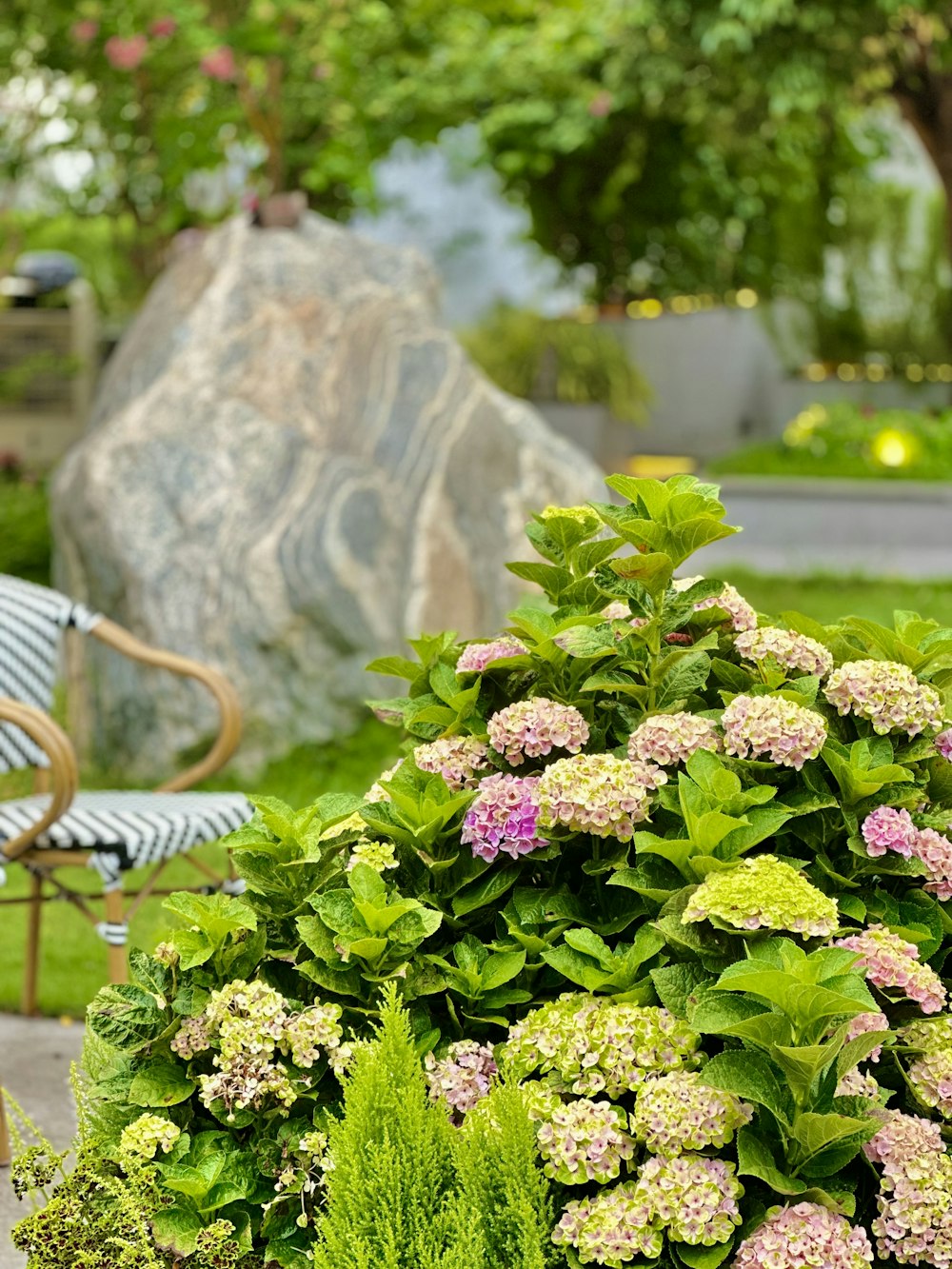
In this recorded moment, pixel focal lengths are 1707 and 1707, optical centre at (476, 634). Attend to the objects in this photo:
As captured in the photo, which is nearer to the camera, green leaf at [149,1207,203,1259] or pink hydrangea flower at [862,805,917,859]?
green leaf at [149,1207,203,1259]

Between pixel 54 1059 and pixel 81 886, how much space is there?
1.60 meters

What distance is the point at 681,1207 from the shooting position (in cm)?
187

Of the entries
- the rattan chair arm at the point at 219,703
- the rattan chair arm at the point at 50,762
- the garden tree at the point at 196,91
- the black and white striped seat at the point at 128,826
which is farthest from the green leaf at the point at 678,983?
the garden tree at the point at 196,91

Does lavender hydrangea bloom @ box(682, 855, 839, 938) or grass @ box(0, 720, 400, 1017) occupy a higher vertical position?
lavender hydrangea bloom @ box(682, 855, 839, 938)

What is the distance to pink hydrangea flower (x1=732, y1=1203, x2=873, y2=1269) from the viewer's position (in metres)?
1.83

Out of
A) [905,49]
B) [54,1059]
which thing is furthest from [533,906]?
[905,49]

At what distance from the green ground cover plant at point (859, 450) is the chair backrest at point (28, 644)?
804 centimetres

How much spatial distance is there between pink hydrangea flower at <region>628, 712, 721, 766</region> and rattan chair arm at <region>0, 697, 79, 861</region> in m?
1.62

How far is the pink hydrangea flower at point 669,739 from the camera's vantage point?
2.15 m

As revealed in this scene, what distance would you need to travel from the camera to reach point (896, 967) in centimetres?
201

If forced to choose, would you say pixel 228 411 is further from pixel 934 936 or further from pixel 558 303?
pixel 558 303

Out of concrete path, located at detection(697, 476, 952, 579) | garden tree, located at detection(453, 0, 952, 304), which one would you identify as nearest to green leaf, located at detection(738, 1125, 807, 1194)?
garden tree, located at detection(453, 0, 952, 304)

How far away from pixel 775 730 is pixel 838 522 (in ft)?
29.2

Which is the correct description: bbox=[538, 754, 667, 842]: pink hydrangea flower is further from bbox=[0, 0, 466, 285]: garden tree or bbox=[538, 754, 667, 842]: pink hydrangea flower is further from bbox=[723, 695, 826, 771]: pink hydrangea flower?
bbox=[0, 0, 466, 285]: garden tree
